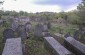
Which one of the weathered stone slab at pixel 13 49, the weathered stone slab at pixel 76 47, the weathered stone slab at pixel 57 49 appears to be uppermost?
the weathered stone slab at pixel 13 49

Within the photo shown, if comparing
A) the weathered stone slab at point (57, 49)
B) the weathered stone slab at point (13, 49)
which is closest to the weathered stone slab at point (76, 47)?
the weathered stone slab at point (57, 49)

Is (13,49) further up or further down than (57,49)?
further up

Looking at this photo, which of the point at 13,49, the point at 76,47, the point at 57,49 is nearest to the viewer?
the point at 13,49

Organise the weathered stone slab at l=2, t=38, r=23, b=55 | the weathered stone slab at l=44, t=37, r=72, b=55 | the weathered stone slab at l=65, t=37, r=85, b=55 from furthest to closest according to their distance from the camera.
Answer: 1. the weathered stone slab at l=65, t=37, r=85, b=55
2. the weathered stone slab at l=44, t=37, r=72, b=55
3. the weathered stone slab at l=2, t=38, r=23, b=55

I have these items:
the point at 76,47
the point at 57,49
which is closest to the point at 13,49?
the point at 57,49

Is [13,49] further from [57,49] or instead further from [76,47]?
[76,47]

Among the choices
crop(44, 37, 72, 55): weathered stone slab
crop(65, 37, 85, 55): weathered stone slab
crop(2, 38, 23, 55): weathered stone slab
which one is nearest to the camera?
crop(2, 38, 23, 55): weathered stone slab

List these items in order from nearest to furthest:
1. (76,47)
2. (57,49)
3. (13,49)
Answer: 1. (13,49)
2. (57,49)
3. (76,47)

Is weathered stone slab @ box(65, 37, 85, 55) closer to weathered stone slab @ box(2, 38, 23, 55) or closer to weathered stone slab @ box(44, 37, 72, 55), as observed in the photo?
weathered stone slab @ box(44, 37, 72, 55)

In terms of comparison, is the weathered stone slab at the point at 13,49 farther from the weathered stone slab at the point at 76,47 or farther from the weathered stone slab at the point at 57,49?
the weathered stone slab at the point at 76,47

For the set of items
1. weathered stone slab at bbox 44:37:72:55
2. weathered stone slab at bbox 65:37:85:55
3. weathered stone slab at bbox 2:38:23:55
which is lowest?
weathered stone slab at bbox 65:37:85:55

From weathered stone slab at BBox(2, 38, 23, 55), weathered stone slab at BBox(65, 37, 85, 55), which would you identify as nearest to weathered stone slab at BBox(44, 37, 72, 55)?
weathered stone slab at BBox(65, 37, 85, 55)

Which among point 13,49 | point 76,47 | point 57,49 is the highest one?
point 13,49

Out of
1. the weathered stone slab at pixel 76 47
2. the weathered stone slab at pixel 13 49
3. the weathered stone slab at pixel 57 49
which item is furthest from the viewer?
the weathered stone slab at pixel 76 47
